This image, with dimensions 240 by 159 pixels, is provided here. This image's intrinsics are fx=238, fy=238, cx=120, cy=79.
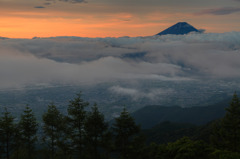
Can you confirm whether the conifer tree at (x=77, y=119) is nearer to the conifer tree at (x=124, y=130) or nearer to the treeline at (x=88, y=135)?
the treeline at (x=88, y=135)

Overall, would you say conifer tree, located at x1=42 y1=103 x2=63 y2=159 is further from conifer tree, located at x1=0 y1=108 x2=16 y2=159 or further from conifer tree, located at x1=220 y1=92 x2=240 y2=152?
conifer tree, located at x1=220 y1=92 x2=240 y2=152

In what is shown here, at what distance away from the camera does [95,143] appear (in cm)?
4791

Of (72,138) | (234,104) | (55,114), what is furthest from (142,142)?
(234,104)

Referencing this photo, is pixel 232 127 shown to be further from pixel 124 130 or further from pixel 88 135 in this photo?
pixel 88 135

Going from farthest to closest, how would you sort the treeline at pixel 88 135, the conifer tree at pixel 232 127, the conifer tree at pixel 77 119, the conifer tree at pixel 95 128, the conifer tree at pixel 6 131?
the conifer tree at pixel 232 127
the conifer tree at pixel 77 119
the conifer tree at pixel 95 128
the treeline at pixel 88 135
the conifer tree at pixel 6 131

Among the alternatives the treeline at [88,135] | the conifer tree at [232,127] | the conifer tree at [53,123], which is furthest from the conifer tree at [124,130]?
the conifer tree at [232,127]

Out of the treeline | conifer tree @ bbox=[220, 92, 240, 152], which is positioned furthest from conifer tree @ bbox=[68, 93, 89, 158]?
conifer tree @ bbox=[220, 92, 240, 152]

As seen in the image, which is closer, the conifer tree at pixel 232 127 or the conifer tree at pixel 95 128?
the conifer tree at pixel 95 128

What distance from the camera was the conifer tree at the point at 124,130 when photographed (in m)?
46.9

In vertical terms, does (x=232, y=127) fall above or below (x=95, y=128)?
below

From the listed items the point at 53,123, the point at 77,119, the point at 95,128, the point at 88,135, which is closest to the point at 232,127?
the point at 95,128

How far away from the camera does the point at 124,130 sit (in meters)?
47.6

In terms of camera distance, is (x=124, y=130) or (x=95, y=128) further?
(x=124, y=130)

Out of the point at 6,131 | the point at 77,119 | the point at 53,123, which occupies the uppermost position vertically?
the point at 77,119
